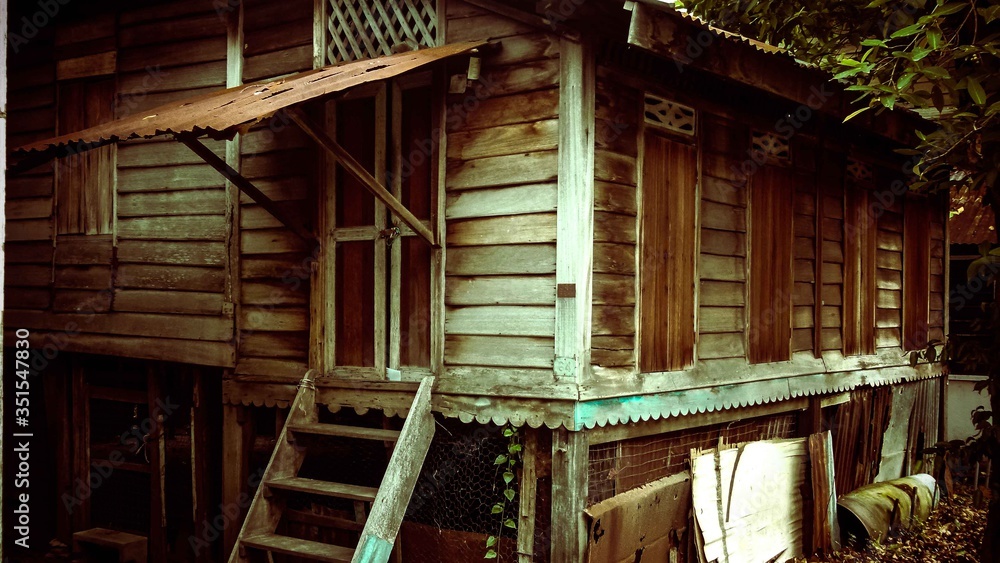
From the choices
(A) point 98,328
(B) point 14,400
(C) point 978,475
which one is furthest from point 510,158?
(C) point 978,475

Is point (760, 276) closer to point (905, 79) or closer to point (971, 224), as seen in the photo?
point (905, 79)

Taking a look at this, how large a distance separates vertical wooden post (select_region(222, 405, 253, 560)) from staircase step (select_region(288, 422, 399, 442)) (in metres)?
1.15

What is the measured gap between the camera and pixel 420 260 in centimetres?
580

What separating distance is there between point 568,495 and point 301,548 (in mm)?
1693

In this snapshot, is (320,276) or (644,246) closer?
(644,246)

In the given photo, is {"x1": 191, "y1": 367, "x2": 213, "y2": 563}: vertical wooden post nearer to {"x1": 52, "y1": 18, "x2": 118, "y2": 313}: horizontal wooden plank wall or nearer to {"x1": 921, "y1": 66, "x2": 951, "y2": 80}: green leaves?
{"x1": 52, "y1": 18, "x2": 118, "y2": 313}: horizontal wooden plank wall

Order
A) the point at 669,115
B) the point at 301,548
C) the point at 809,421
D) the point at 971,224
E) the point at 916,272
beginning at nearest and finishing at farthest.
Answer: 1. the point at 301,548
2. the point at 669,115
3. the point at 809,421
4. the point at 916,272
5. the point at 971,224

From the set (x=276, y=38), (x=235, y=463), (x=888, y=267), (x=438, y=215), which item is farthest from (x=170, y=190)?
(x=888, y=267)

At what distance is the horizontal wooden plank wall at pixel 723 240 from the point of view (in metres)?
6.43

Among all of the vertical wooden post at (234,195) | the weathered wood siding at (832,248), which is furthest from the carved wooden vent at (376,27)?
the weathered wood siding at (832,248)

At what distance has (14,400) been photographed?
873cm

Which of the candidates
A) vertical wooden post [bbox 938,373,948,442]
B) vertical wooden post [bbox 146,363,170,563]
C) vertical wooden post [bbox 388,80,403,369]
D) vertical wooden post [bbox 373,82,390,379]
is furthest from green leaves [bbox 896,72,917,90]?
vertical wooden post [bbox 938,373,948,442]

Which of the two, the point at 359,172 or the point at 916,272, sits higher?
the point at 359,172

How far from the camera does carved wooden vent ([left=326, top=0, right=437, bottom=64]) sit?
5906 millimetres
